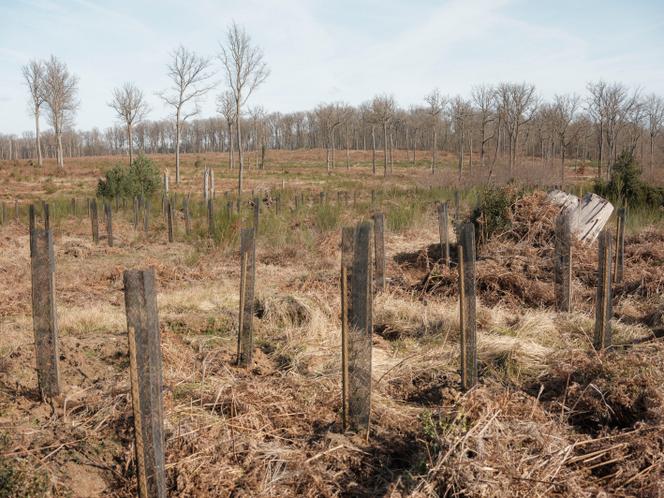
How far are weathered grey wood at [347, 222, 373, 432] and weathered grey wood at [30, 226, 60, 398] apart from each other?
76.1 inches

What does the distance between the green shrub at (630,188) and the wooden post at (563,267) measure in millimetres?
9751

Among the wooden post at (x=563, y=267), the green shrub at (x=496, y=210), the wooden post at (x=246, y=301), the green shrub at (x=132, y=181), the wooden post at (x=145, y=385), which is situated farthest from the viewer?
the green shrub at (x=132, y=181)

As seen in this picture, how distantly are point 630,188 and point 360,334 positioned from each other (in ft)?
49.9

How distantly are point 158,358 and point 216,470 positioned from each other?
2.40 feet

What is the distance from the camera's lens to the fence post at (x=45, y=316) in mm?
3553

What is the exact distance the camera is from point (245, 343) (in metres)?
4.32

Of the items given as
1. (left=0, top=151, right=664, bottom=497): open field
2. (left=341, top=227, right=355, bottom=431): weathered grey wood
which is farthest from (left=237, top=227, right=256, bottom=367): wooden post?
(left=341, top=227, right=355, bottom=431): weathered grey wood

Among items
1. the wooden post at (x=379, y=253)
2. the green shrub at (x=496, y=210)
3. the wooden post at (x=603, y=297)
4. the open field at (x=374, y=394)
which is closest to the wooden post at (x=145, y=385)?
the open field at (x=374, y=394)

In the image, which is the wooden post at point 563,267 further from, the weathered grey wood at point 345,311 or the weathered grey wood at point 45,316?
the weathered grey wood at point 45,316

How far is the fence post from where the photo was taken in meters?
3.55

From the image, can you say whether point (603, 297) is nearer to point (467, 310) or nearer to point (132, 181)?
point (467, 310)

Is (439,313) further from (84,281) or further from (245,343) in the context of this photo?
(84,281)

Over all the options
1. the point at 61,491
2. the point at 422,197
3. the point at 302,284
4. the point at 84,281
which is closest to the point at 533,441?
the point at 61,491

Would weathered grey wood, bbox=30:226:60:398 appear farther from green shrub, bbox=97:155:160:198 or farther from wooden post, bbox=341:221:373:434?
green shrub, bbox=97:155:160:198
